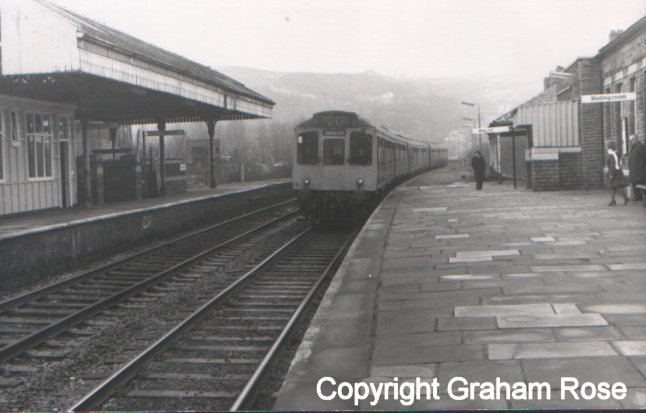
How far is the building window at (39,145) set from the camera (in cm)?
1777

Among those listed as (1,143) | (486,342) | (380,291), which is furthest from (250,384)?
(1,143)

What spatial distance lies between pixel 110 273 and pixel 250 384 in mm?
6862

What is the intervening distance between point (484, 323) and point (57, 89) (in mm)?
14721

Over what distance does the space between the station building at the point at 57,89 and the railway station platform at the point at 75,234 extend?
869mm

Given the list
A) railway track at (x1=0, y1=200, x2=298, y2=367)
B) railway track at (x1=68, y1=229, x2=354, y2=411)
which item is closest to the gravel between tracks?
railway track at (x1=0, y1=200, x2=298, y2=367)

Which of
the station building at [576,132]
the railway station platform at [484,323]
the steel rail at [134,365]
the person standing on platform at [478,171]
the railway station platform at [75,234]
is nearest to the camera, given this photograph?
the railway station platform at [484,323]

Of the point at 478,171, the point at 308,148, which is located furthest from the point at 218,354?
the point at 478,171

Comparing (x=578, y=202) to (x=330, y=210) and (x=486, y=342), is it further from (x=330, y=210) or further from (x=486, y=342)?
(x=486, y=342)

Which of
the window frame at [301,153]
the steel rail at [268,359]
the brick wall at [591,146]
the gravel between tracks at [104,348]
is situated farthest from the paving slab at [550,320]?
the brick wall at [591,146]

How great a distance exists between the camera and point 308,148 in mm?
17672

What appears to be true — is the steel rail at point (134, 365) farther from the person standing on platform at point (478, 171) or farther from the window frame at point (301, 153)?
the person standing on platform at point (478, 171)

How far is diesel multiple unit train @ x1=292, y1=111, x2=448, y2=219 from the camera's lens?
56.9ft

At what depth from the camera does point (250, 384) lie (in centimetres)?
508

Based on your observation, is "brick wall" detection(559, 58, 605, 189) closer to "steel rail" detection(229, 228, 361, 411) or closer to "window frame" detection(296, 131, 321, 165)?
"window frame" detection(296, 131, 321, 165)
